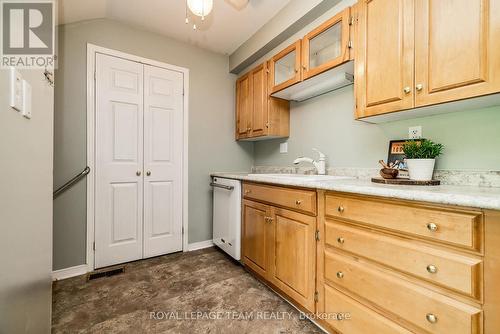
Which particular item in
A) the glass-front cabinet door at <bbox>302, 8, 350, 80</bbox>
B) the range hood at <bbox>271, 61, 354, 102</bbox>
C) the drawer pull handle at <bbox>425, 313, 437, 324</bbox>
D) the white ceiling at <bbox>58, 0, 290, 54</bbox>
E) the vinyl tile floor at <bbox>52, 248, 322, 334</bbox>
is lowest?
the vinyl tile floor at <bbox>52, 248, 322, 334</bbox>

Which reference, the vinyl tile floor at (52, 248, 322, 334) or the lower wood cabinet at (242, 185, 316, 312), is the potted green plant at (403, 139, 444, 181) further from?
the vinyl tile floor at (52, 248, 322, 334)

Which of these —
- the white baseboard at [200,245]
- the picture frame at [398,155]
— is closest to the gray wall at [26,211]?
the white baseboard at [200,245]

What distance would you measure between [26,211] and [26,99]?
1.39 ft

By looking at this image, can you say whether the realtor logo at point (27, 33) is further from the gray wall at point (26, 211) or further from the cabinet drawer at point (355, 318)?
the cabinet drawer at point (355, 318)

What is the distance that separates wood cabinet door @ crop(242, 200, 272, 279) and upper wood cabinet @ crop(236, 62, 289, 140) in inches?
34.7

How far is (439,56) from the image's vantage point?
1.08 meters

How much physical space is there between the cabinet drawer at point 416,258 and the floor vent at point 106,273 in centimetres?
206

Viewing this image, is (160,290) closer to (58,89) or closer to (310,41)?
(58,89)

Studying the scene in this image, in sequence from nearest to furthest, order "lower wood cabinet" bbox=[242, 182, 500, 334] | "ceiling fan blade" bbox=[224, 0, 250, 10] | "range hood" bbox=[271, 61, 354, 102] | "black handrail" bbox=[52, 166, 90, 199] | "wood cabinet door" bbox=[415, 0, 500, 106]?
"lower wood cabinet" bbox=[242, 182, 500, 334] → "wood cabinet door" bbox=[415, 0, 500, 106] → "range hood" bbox=[271, 61, 354, 102] → "ceiling fan blade" bbox=[224, 0, 250, 10] → "black handrail" bbox=[52, 166, 90, 199]

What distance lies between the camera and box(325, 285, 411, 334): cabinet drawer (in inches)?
39.3

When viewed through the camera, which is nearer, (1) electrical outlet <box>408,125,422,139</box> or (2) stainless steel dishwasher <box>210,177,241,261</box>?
(1) electrical outlet <box>408,125,422,139</box>

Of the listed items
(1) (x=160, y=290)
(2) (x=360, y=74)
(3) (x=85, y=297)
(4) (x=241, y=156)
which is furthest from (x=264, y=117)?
(3) (x=85, y=297)

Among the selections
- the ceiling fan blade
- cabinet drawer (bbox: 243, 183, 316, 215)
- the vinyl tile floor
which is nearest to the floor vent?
the vinyl tile floor

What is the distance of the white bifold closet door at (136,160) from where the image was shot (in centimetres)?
216
